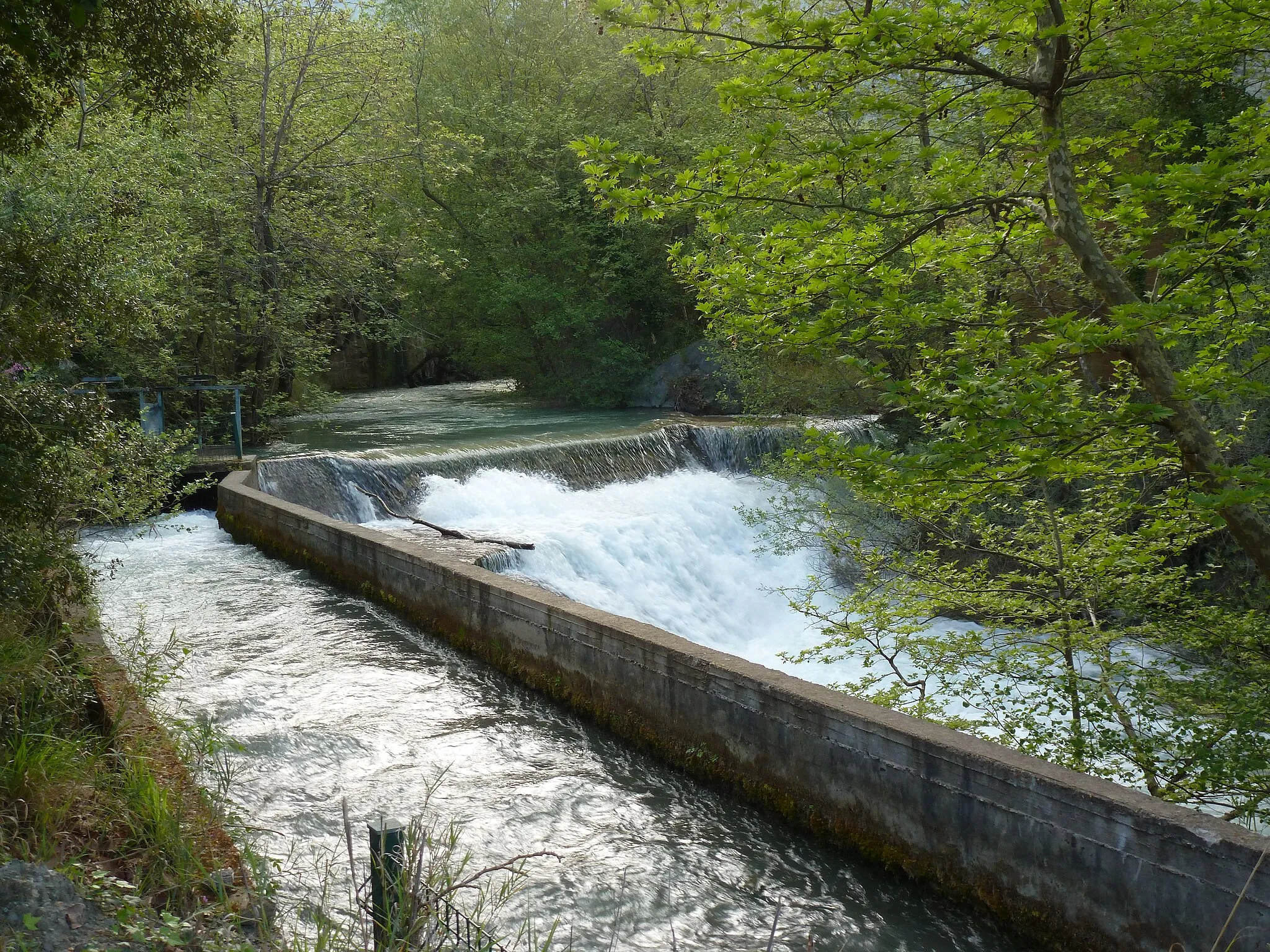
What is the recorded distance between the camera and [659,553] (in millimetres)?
12586

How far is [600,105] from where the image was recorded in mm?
24641

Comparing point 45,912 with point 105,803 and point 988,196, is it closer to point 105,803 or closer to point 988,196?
point 105,803

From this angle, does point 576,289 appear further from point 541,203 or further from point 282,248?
point 282,248

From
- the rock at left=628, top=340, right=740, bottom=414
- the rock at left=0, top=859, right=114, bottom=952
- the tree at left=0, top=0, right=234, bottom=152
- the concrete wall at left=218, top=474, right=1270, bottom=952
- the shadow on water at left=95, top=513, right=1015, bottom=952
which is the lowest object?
the shadow on water at left=95, top=513, right=1015, bottom=952

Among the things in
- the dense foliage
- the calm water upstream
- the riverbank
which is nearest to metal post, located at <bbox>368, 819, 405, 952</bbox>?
the riverbank

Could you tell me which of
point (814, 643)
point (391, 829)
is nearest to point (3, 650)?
point (391, 829)

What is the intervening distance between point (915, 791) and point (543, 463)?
1066cm

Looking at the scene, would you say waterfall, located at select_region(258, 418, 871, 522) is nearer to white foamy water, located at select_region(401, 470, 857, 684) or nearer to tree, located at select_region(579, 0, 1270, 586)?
white foamy water, located at select_region(401, 470, 857, 684)

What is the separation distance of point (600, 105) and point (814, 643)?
17333mm

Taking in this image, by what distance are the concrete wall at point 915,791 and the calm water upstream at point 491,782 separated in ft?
0.61

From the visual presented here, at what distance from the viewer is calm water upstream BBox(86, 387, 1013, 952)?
15.0 ft

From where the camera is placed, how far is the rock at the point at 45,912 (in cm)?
267

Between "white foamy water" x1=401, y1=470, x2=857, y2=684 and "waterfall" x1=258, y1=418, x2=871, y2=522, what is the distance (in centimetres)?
26

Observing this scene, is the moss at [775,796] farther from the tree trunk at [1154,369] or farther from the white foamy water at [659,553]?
the white foamy water at [659,553]
